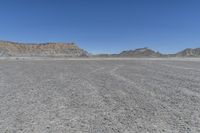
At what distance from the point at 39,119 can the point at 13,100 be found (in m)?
2.62

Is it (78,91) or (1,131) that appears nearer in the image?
(1,131)

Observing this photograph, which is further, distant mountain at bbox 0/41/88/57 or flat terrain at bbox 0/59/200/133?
distant mountain at bbox 0/41/88/57

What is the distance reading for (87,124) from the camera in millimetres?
5789

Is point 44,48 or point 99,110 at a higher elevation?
point 44,48

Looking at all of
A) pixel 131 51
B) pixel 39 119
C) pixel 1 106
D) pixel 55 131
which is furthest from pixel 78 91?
pixel 131 51

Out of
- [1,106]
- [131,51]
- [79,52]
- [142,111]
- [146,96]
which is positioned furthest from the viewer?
[131,51]

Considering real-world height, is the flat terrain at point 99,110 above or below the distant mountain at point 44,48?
below

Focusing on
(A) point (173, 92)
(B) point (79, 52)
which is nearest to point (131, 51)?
(B) point (79, 52)

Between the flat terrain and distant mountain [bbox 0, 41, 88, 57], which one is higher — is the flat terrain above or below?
below

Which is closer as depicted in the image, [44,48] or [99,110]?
[99,110]

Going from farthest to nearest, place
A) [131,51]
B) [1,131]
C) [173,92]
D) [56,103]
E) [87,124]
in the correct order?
[131,51]
[173,92]
[56,103]
[87,124]
[1,131]

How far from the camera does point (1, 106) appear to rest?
745 centimetres

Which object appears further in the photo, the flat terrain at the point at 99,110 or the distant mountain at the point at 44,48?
the distant mountain at the point at 44,48

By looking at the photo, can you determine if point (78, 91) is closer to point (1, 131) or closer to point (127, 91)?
point (127, 91)
